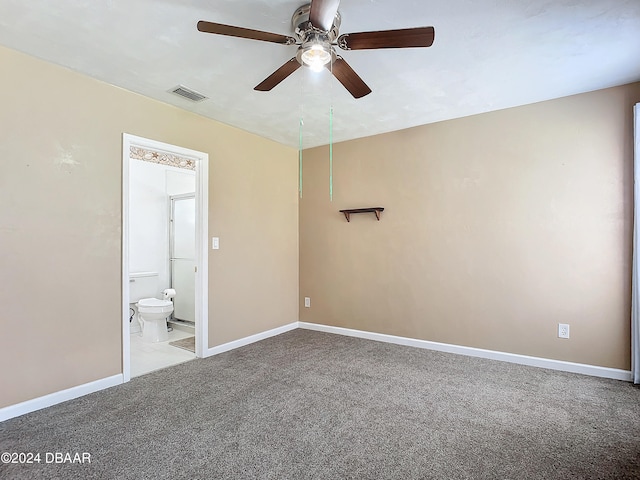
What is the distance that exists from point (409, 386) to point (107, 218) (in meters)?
2.80

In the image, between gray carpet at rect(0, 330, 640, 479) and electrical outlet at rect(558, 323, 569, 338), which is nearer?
gray carpet at rect(0, 330, 640, 479)

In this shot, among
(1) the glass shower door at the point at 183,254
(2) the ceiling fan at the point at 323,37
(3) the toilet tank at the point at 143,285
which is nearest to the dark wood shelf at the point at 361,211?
(2) the ceiling fan at the point at 323,37

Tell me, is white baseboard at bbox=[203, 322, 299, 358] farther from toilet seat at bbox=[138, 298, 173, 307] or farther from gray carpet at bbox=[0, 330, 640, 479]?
toilet seat at bbox=[138, 298, 173, 307]

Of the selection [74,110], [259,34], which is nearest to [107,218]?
[74,110]

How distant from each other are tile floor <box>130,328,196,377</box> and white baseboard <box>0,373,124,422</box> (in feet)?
0.91

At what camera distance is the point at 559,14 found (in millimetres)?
1950

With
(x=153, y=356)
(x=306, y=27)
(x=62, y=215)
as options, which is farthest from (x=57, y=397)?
(x=306, y=27)

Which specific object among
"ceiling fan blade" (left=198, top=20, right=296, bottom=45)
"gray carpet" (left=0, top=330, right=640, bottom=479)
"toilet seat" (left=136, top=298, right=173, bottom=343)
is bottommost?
"gray carpet" (left=0, top=330, right=640, bottom=479)

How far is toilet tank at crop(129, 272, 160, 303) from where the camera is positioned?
4629 mm

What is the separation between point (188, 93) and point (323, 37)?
1.62m

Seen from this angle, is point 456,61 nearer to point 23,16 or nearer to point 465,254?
point 465,254

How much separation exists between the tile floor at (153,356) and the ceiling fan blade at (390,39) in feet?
10.2

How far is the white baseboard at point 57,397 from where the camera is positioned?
7.39 feet

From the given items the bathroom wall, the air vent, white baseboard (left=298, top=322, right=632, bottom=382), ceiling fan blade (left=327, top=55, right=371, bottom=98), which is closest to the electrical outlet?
white baseboard (left=298, top=322, right=632, bottom=382)
